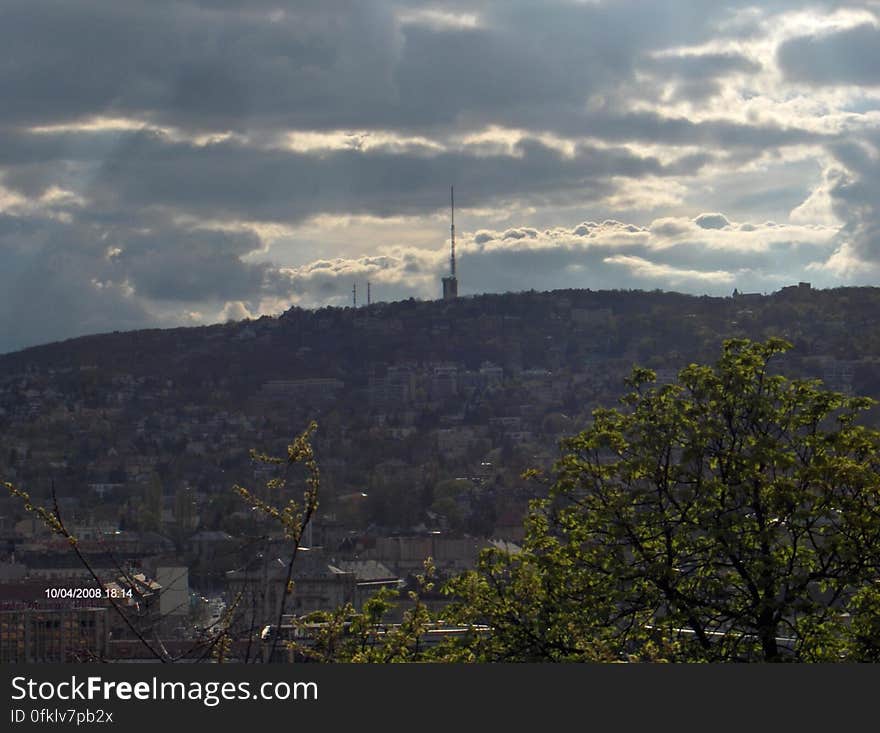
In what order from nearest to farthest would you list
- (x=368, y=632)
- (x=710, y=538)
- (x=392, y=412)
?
(x=368, y=632) → (x=710, y=538) → (x=392, y=412)

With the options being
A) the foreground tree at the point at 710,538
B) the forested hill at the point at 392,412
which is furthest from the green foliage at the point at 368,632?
the forested hill at the point at 392,412

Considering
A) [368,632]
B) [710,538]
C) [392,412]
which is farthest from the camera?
[392,412]

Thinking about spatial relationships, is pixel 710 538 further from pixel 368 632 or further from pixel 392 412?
pixel 392 412

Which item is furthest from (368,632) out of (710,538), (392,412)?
(392,412)

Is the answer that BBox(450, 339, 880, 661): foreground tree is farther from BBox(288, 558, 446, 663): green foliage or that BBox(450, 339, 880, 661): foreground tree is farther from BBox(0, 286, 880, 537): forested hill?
BBox(0, 286, 880, 537): forested hill

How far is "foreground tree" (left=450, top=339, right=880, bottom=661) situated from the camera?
54.1 feet

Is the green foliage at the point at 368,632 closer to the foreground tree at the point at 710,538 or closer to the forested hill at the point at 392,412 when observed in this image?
the foreground tree at the point at 710,538

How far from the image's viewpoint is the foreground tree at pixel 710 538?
1650 cm

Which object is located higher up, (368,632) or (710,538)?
(710,538)

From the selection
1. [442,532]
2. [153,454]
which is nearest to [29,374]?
[153,454]

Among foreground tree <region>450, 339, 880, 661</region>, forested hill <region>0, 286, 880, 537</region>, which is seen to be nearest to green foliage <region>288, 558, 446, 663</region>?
foreground tree <region>450, 339, 880, 661</region>

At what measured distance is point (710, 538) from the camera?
17109 mm

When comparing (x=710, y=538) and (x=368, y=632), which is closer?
(x=368, y=632)

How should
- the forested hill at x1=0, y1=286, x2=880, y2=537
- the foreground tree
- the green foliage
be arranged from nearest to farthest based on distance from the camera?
the green foliage
the foreground tree
the forested hill at x1=0, y1=286, x2=880, y2=537
